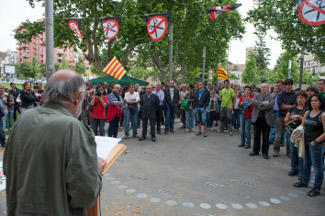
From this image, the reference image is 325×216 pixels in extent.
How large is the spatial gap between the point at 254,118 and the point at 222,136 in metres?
2.90

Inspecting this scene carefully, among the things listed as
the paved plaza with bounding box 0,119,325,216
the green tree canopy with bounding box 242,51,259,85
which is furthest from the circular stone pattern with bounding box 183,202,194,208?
the green tree canopy with bounding box 242,51,259,85

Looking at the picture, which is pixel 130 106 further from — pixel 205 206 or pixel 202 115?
pixel 205 206

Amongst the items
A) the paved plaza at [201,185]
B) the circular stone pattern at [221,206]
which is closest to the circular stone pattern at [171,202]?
the paved plaza at [201,185]

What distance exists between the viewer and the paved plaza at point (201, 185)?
12.5ft

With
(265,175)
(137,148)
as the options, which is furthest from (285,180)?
(137,148)

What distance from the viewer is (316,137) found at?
438 centimetres

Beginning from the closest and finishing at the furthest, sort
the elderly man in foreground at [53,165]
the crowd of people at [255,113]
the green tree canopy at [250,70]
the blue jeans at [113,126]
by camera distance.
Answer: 1. the elderly man in foreground at [53,165]
2. the crowd of people at [255,113]
3. the blue jeans at [113,126]
4. the green tree canopy at [250,70]

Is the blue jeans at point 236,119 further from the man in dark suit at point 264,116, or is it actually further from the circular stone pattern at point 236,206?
the circular stone pattern at point 236,206

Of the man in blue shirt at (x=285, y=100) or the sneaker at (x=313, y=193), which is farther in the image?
the man in blue shirt at (x=285, y=100)

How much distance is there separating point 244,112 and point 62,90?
6.83 meters

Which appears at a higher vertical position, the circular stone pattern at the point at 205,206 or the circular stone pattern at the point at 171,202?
the circular stone pattern at the point at 171,202

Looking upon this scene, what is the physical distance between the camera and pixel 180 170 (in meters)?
5.64

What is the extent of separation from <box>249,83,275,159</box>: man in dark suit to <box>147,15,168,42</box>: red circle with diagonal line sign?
4.73 metres

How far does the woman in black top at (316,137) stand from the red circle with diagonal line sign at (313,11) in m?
2.36
